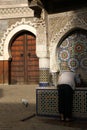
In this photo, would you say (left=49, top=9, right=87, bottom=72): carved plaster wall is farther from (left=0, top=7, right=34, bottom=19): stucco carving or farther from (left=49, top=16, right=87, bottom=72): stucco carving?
(left=0, top=7, right=34, bottom=19): stucco carving

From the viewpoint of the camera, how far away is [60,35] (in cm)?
661

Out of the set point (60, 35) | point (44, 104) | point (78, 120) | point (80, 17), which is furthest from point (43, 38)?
point (78, 120)

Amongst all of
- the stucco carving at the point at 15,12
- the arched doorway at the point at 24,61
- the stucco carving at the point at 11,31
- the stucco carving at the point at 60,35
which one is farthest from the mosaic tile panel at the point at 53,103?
the stucco carving at the point at 15,12

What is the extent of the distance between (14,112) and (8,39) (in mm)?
6674

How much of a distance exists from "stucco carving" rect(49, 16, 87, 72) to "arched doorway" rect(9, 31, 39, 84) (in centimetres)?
648

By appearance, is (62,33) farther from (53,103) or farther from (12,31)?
(12,31)

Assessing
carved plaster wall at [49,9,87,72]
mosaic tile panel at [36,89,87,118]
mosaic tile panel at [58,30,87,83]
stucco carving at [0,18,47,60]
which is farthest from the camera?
stucco carving at [0,18,47,60]

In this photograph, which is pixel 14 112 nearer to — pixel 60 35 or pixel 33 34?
pixel 60 35

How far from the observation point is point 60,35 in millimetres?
6605

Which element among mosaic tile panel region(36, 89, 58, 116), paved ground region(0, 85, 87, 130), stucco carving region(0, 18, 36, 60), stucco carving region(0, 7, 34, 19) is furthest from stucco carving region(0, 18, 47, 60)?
mosaic tile panel region(36, 89, 58, 116)

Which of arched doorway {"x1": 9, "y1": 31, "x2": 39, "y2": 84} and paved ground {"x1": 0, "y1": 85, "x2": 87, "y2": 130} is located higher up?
arched doorway {"x1": 9, "y1": 31, "x2": 39, "y2": 84}

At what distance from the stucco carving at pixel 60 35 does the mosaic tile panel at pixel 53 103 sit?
1.80 feet

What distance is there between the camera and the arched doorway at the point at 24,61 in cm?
1324

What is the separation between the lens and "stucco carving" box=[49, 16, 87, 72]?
20.8ft
